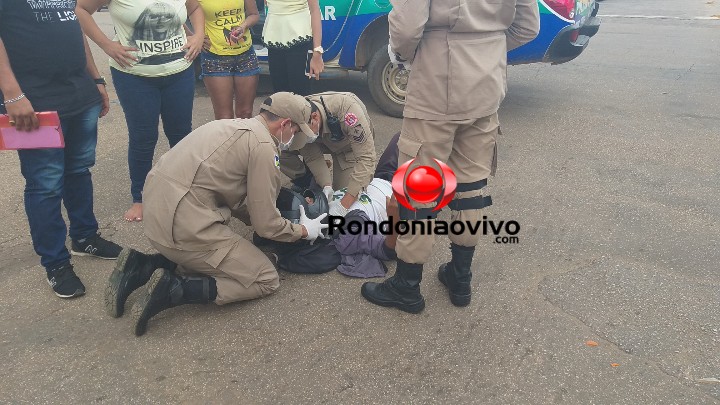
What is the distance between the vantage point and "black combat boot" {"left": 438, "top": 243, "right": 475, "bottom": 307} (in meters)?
2.78

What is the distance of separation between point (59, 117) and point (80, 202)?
593 millimetres

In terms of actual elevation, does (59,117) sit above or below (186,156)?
above

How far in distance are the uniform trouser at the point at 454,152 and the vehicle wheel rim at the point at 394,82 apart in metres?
2.93

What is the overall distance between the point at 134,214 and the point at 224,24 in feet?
4.59

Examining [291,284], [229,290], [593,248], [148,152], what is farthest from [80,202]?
[593,248]

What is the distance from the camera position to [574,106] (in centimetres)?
600

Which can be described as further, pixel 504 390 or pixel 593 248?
pixel 593 248

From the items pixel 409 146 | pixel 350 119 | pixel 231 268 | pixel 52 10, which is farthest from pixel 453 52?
pixel 52 10

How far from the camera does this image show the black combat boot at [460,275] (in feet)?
9.11

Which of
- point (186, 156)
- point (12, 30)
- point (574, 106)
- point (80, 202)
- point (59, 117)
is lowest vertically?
point (574, 106)

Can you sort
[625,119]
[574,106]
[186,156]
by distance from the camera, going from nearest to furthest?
[186,156] < [625,119] < [574,106]

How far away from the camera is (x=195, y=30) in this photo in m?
3.53

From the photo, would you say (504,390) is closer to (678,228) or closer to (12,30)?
(678,228)

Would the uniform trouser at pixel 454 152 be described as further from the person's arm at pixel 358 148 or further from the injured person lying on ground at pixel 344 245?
the person's arm at pixel 358 148
